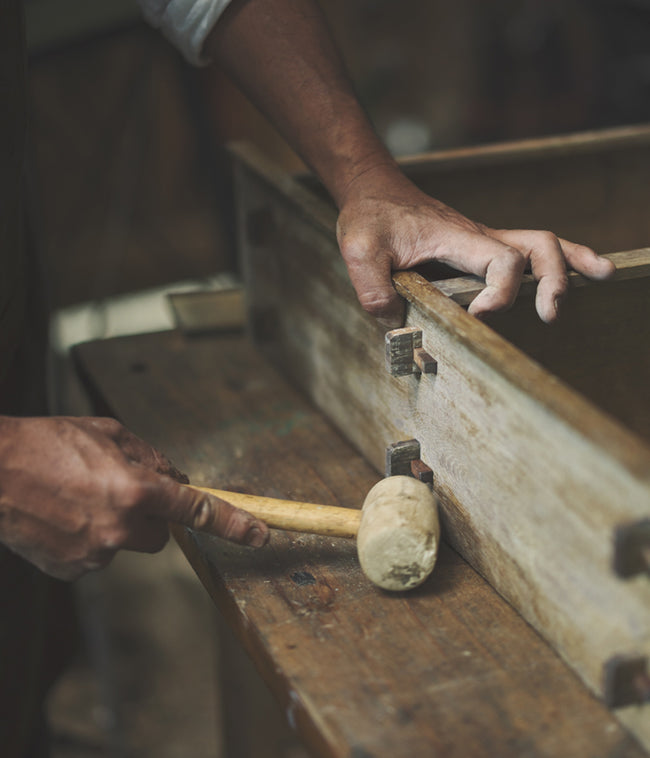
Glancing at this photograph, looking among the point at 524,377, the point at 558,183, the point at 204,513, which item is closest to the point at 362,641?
the point at 204,513

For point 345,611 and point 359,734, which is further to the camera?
point 345,611

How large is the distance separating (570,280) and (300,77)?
0.51 metres

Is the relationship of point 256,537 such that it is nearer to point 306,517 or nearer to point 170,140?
point 306,517

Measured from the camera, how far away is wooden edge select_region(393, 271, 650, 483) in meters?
0.67

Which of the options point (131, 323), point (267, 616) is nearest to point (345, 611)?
point (267, 616)

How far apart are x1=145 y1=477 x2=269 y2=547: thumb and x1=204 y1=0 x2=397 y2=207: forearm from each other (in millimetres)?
509

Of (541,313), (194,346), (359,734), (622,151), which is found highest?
(622,151)

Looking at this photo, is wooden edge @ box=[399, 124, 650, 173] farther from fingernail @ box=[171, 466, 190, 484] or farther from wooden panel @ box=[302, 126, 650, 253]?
fingernail @ box=[171, 466, 190, 484]

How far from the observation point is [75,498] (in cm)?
85

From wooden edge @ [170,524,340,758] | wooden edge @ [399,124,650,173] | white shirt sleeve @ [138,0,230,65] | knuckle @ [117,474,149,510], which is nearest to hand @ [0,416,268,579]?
knuckle @ [117,474,149,510]

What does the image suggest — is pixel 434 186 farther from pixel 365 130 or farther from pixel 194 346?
pixel 194 346

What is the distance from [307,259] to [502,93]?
360 cm

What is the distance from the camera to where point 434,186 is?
5.00ft

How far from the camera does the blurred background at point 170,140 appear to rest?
2.54 metres
